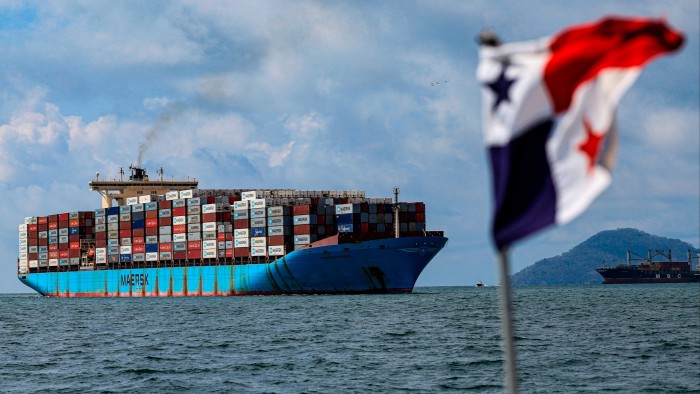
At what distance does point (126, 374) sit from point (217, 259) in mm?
70491

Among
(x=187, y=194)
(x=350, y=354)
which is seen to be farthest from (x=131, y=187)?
(x=350, y=354)

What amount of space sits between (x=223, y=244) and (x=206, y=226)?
3.33 meters

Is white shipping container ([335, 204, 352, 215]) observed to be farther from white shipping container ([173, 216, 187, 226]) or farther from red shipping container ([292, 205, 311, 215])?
white shipping container ([173, 216, 187, 226])

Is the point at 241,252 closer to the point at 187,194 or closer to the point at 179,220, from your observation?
the point at 179,220

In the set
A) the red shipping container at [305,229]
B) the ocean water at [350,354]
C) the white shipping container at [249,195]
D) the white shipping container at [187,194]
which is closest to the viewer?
the ocean water at [350,354]

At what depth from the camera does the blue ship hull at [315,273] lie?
3322 inches

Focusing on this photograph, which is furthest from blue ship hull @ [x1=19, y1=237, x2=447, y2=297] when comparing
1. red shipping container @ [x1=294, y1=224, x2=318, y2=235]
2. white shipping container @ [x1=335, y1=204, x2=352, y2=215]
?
white shipping container @ [x1=335, y1=204, x2=352, y2=215]

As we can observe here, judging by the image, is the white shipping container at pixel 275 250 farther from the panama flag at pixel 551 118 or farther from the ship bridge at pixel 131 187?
the panama flag at pixel 551 118

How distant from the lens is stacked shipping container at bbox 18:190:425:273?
91.7 metres

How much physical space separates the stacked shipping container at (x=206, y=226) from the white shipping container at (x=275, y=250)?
89 mm

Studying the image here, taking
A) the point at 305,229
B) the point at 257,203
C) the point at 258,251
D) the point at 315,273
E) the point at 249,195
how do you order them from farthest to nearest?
1. the point at 249,195
2. the point at 257,203
3. the point at 258,251
4. the point at 305,229
5. the point at 315,273

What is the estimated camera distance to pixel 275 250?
308 ft

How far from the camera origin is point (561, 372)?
29766 mm

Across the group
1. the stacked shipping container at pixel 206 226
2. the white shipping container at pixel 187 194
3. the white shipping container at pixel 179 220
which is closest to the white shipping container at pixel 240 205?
the stacked shipping container at pixel 206 226
